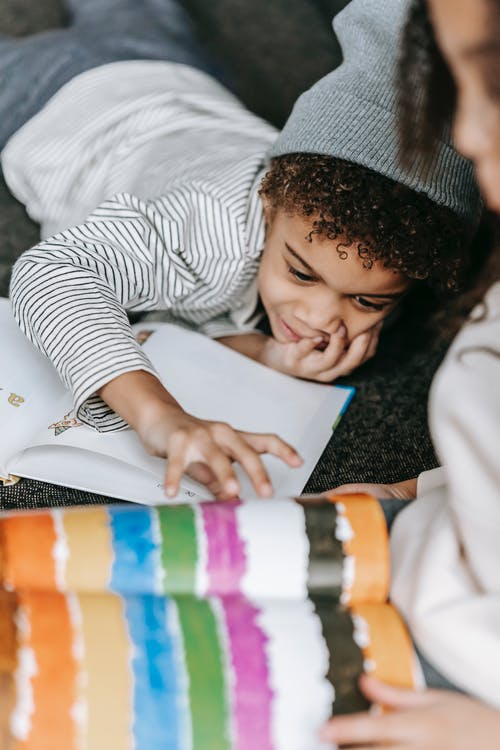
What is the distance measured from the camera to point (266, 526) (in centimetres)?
54

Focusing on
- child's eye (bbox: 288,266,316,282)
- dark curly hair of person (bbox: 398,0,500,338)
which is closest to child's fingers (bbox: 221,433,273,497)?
dark curly hair of person (bbox: 398,0,500,338)

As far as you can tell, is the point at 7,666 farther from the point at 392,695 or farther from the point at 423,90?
the point at 423,90

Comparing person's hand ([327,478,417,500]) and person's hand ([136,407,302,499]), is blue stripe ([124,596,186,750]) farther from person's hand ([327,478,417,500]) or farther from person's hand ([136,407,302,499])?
person's hand ([327,478,417,500])

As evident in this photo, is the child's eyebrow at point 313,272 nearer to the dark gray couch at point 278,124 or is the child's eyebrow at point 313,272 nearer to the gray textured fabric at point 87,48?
the dark gray couch at point 278,124

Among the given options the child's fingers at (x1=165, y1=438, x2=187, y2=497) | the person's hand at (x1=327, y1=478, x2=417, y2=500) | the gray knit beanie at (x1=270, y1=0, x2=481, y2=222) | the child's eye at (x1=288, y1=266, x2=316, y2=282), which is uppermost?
the gray knit beanie at (x1=270, y1=0, x2=481, y2=222)

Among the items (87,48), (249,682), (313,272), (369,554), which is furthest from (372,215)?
(87,48)

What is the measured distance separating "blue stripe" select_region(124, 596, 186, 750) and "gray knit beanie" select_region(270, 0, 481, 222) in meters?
0.55

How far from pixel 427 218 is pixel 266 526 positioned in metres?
0.47

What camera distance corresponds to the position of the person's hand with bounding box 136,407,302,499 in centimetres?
63

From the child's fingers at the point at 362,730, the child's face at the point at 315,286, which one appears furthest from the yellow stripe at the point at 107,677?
the child's face at the point at 315,286

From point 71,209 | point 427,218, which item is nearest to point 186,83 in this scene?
point 71,209

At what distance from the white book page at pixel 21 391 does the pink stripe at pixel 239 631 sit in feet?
1.02

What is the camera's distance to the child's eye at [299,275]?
0.92 m

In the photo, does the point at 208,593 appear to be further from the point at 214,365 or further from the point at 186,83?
the point at 186,83
